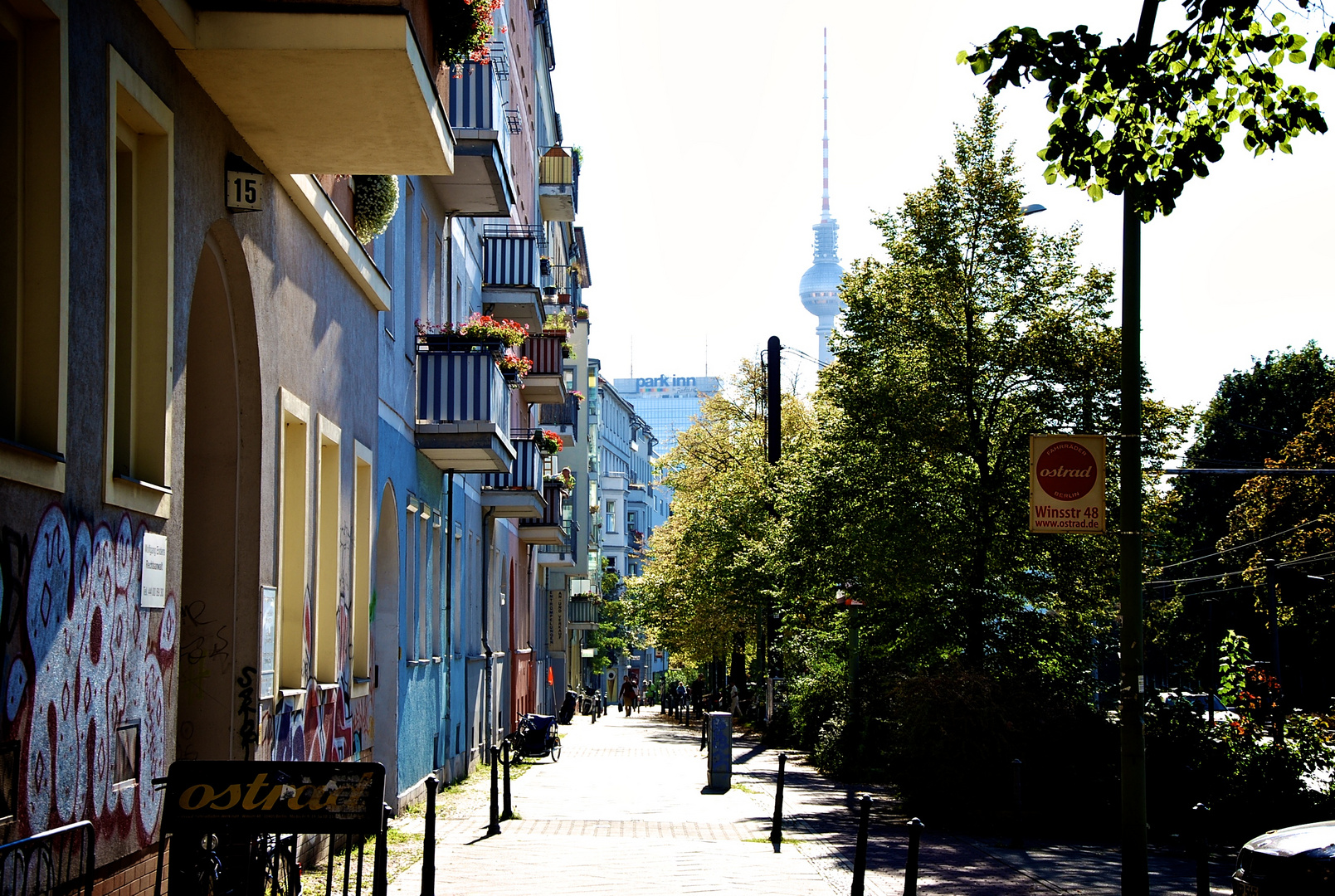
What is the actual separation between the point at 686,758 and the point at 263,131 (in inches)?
907

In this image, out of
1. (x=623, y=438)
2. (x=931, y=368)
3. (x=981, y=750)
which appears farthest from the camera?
(x=623, y=438)

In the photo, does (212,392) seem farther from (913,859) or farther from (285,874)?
(913,859)

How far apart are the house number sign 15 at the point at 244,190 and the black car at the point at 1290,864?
8061 mm

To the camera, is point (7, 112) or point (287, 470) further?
point (287, 470)

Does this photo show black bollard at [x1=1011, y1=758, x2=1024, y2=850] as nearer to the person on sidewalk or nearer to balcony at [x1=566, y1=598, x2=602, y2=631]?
balcony at [x1=566, y1=598, x2=602, y2=631]

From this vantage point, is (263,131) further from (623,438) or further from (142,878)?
(623,438)

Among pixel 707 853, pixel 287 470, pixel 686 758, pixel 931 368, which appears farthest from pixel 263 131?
pixel 686 758

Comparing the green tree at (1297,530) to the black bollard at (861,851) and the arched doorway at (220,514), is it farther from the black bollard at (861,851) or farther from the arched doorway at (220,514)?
the arched doorway at (220,514)

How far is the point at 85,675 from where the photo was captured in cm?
699

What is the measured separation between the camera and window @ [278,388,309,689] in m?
11.7

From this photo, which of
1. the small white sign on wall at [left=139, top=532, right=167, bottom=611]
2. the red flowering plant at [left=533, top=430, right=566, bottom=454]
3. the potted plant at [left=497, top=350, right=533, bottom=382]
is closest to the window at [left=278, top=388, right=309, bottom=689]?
the small white sign on wall at [left=139, top=532, right=167, bottom=611]

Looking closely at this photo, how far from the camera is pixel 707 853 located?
1427 centimetres

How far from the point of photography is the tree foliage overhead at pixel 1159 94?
8539mm

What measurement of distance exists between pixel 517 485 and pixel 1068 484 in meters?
16.3
